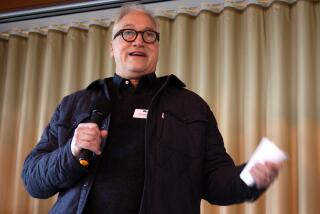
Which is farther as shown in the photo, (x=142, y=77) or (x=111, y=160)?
(x=142, y=77)

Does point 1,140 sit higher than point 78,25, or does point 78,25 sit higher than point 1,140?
point 78,25

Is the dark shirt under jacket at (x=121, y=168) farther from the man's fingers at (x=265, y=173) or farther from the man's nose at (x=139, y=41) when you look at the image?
the man's fingers at (x=265, y=173)

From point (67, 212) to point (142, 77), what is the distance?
0.51 meters

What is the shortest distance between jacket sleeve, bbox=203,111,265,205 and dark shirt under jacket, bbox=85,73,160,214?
8.7 inches

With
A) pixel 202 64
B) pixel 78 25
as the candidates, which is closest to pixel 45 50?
pixel 78 25

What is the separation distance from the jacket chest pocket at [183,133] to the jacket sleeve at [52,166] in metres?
0.28

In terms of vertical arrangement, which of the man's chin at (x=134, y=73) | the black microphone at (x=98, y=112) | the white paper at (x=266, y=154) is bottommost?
the white paper at (x=266, y=154)

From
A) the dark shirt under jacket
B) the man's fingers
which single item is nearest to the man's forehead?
the dark shirt under jacket

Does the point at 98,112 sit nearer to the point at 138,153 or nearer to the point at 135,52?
the point at 138,153

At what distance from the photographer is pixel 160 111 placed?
4.52 ft

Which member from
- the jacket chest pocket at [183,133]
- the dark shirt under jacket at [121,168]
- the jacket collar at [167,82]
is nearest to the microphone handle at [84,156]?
the dark shirt under jacket at [121,168]

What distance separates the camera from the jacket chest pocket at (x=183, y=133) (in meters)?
1.33

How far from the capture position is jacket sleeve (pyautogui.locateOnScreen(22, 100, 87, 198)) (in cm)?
121

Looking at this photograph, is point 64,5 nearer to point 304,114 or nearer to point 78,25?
→ point 78,25
